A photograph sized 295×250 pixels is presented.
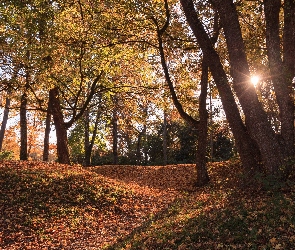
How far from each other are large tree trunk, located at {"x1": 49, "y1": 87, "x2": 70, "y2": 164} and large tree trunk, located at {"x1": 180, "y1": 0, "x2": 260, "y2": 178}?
34.4 ft

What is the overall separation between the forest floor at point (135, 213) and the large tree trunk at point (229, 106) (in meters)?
1.03

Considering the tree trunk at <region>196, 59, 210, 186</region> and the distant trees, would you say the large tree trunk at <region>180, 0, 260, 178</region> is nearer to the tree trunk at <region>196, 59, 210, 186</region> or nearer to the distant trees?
the distant trees

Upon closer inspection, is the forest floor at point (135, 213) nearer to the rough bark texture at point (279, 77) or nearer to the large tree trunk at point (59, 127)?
the rough bark texture at point (279, 77)

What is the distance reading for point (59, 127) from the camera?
1911cm

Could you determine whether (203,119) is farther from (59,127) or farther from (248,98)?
(59,127)

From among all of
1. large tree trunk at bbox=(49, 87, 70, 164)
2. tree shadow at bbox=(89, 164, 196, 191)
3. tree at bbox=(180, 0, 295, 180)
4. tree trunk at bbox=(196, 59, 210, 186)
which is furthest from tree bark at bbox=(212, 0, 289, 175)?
large tree trunk at bbox=(49, 87, 70, 164)

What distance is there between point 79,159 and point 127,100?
1897cm

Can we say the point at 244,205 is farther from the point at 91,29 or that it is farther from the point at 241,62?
the point at 91,29

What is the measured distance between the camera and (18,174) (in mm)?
13945

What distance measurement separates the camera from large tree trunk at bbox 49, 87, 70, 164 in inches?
752

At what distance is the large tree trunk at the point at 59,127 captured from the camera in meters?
19.1

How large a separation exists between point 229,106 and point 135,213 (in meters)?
5.27

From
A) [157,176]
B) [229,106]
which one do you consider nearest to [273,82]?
[229,106]

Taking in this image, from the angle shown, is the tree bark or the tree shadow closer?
the tree bark
